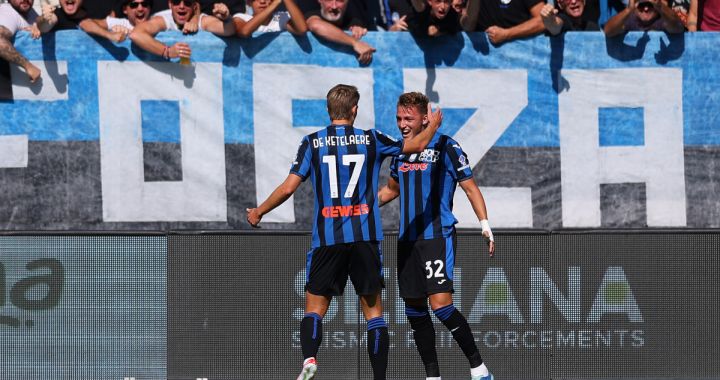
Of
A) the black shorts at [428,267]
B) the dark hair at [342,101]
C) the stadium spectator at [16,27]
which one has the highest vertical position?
the stadium spectator at [16,27]

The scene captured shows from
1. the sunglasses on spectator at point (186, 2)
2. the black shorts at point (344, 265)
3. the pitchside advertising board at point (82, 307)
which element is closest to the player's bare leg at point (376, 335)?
the black shorts at point (344, 265)

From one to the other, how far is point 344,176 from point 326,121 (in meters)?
→ 3.10

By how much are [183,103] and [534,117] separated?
3.29 meters

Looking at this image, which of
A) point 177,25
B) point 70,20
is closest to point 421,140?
point 177,25

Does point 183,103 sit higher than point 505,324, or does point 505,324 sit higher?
point 183,103

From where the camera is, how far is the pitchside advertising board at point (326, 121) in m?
10.9

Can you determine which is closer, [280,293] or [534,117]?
[280,293]

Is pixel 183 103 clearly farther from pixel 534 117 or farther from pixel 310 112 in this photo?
pixel 534 117

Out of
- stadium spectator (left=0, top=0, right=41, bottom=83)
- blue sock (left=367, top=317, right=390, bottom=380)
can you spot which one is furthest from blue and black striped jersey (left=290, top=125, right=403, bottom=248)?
stadium spectator (left=0, top=0, right=41, bottom=83)

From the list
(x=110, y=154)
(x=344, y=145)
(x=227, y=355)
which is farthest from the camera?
(x=110, y=154)

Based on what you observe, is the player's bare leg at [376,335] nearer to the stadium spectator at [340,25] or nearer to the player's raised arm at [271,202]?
the player's raised arm at [271,202]

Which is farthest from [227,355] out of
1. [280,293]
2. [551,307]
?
[551,307]

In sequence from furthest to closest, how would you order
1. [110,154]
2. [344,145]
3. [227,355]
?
[110,154] → [227,355] → [344,145]

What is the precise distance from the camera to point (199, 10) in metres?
11.5
